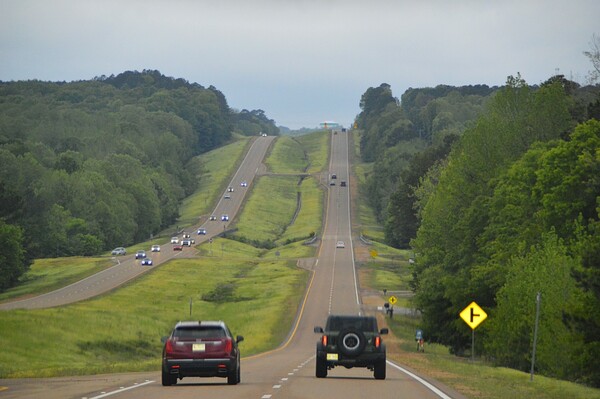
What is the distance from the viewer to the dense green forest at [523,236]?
5684 centimetres

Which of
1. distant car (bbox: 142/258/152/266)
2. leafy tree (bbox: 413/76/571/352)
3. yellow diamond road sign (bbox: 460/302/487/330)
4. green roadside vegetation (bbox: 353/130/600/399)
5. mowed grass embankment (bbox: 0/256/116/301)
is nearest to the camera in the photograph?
green roadside vegetation (bbox: 353/130/600/399)

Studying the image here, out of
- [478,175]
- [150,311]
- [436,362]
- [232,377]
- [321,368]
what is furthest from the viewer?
[150,311]

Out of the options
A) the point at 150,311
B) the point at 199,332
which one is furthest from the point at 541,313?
the point at 150,311

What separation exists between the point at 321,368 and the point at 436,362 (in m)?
22.6

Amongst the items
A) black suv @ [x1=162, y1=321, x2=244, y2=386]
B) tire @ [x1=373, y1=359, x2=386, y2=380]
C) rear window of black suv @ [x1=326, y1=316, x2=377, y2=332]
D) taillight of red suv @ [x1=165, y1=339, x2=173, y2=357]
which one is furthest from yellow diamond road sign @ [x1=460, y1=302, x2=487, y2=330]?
taillight of red suv @ [x1=165, y1=339, x2=173, y2=357]

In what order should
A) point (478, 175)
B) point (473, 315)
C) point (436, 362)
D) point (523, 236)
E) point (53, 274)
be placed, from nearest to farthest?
1. point (473, 315)
2. point (436, 362)
3. point (523, 236)
4. point (478, 175)
5. point (53, 274)

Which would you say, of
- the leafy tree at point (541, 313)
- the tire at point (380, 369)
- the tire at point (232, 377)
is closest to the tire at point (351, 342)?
the tire at point (380, 369)

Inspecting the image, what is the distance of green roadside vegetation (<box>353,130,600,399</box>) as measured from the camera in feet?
109

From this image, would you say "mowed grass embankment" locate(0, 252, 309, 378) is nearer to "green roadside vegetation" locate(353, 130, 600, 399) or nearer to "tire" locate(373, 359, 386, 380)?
"green roadside vegetation" locate(353, 130, 600, 399)

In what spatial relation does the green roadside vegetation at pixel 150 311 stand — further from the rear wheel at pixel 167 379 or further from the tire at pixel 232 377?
the tire at pixel 232 377

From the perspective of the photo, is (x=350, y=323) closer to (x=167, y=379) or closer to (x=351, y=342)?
(x=351, y=342)

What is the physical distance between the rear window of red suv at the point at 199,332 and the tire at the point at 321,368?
4.89 m

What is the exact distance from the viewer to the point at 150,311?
108562mm

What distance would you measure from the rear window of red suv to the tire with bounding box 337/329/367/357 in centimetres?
478
